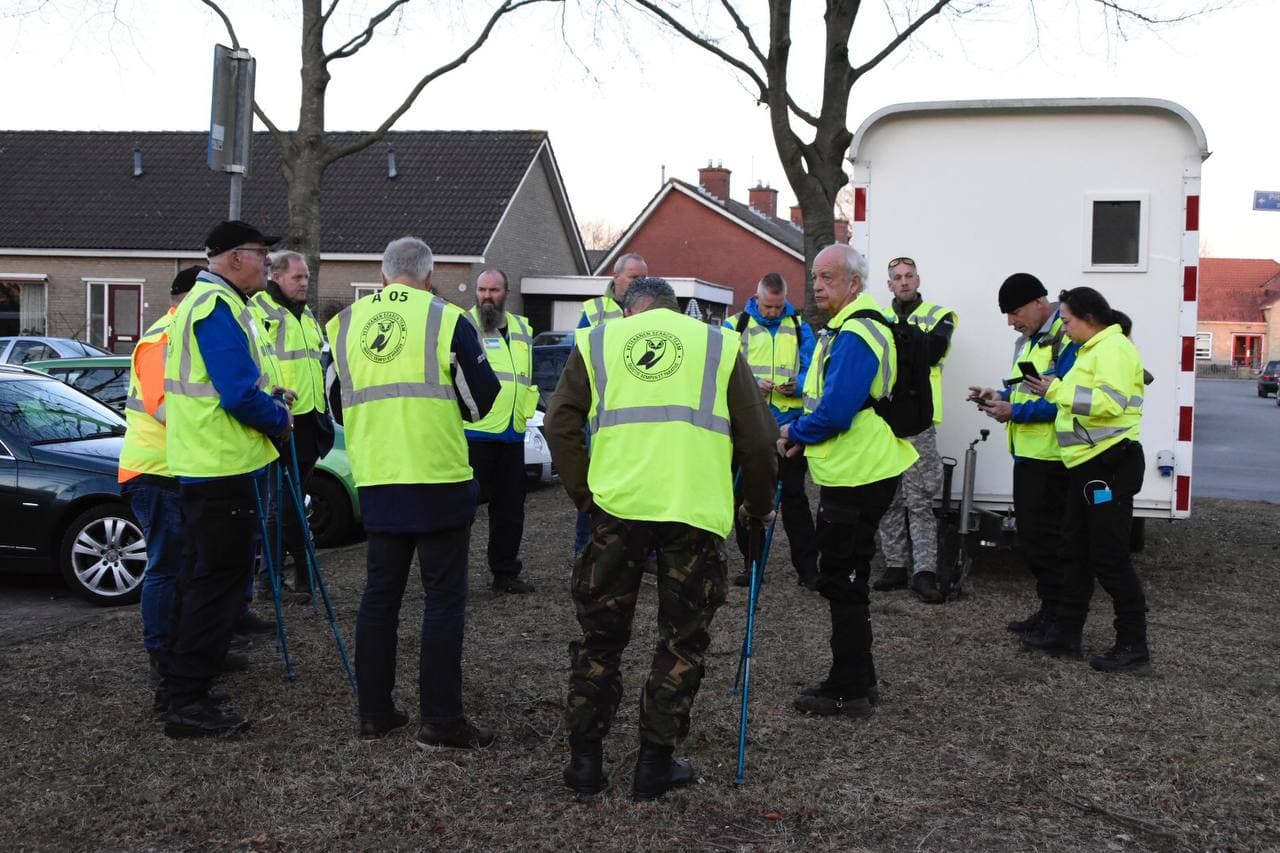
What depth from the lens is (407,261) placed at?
4.98 meters

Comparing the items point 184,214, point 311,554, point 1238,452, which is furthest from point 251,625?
point 184,214

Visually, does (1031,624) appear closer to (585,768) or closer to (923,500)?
(923,500)

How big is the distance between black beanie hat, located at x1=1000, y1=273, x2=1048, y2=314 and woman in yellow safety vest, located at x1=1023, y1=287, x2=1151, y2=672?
0.49m

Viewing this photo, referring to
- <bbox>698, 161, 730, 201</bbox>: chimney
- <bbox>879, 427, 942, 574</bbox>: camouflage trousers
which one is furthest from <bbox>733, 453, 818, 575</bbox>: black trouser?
<bbox>698, 161, 730, 201</bbox>: chimney

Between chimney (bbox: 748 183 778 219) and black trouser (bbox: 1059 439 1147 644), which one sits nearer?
black trouser (bbox: 1059 439 1147 644)

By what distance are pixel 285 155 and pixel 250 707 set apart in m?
11.6

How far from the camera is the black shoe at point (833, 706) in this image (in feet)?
17.6

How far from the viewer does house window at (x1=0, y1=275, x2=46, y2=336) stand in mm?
31859

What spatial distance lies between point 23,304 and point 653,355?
3250cm

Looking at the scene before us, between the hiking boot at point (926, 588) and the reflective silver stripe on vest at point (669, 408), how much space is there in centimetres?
383

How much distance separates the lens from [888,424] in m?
5.32

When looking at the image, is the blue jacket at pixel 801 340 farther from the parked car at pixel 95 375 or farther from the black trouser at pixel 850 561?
the parked car at pixel 95 375

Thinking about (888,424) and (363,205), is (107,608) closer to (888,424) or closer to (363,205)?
(888,424)

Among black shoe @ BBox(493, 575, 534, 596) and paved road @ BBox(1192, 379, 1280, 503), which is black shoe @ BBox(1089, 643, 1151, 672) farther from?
paved road @ BBox(1192, 379, 1280, 503)
